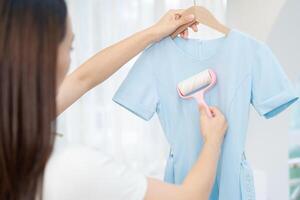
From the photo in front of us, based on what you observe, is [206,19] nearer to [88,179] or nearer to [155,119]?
[88,179]

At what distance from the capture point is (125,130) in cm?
198

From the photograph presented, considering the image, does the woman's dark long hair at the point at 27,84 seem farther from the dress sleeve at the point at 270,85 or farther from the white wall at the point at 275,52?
the white wall at the point at 275,52

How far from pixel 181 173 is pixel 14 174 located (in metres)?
0.58

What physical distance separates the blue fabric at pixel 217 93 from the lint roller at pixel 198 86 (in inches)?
1.0

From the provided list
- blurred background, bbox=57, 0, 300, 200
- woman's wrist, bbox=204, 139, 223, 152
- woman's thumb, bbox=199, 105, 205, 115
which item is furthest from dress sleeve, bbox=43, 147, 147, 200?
blurred background, bbox=57, 0, 300, 200

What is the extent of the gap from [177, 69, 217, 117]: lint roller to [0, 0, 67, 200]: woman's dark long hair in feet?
1.58

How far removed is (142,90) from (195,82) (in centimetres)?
16

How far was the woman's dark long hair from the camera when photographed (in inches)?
24.9

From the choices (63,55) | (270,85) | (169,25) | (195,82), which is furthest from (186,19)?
(63,55)

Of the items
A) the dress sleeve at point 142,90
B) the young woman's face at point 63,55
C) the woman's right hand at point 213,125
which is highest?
the young woman's face at point 63,55

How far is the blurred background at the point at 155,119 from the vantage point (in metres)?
1.85

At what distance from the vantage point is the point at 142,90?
115cm

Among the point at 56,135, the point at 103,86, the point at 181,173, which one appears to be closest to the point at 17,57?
the point at 56,135

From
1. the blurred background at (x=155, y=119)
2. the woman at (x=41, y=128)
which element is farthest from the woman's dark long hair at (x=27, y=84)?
the blurred background at (x=155, y=119)
